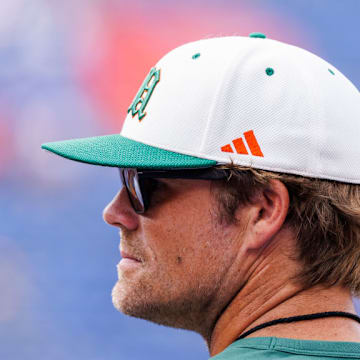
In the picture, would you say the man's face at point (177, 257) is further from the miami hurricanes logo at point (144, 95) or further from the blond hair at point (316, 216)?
the miami hurricanes logo at point (144, 95)

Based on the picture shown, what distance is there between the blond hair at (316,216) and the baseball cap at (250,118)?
0.03 metres

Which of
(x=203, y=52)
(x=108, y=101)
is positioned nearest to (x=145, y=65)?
(x=108, y=101)

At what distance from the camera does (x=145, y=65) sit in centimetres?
584

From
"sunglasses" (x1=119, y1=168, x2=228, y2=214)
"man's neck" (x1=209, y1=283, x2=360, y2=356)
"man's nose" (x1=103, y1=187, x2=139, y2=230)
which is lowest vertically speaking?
"man's neck" (x1=209, y1=283, x2=360, y2=356)

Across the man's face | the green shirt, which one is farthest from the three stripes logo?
the green shirt

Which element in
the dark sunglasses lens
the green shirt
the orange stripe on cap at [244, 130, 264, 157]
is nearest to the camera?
the green shirt

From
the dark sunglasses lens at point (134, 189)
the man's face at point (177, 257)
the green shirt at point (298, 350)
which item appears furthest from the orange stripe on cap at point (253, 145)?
the green shirt at point (298, 350)

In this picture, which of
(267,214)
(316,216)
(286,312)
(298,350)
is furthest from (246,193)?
(298,350)

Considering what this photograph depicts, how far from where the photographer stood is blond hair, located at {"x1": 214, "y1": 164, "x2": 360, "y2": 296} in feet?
4.67

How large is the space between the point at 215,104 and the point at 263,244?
339 millimetres

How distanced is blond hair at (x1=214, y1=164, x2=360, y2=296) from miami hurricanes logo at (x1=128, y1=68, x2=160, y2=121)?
0.30 metres

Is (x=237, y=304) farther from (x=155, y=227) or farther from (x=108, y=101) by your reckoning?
(x=108, y=101)

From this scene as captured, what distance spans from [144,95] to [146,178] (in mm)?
253

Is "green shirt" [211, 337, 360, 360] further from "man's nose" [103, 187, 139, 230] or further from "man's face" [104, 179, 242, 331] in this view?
"man's nose" [103, 187, 139, 230]
